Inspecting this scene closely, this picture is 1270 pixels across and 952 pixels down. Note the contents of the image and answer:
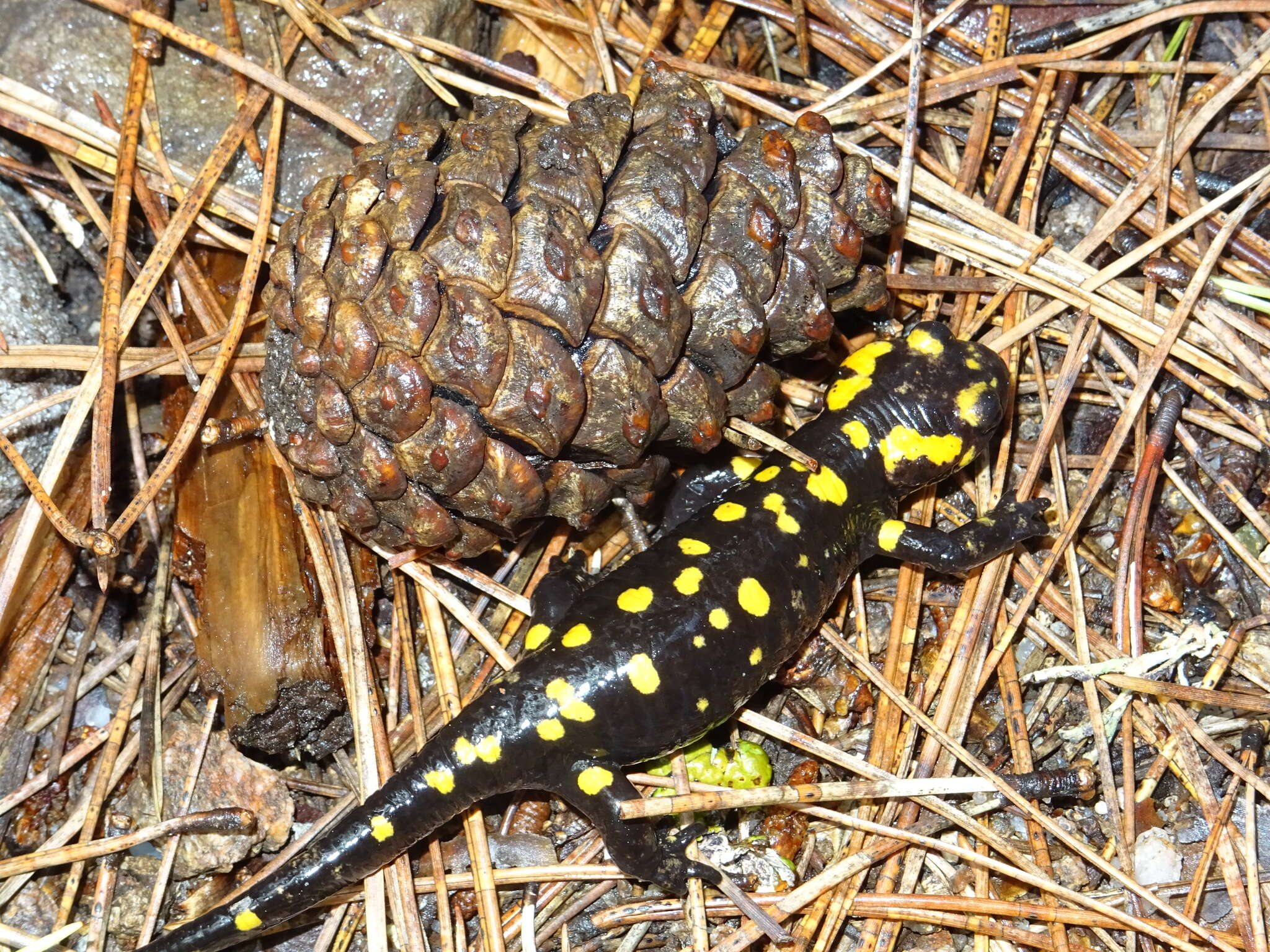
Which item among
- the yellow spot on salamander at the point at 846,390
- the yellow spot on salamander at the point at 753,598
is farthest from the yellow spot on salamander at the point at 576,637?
the yellow spot on salamander at the point at 846,390

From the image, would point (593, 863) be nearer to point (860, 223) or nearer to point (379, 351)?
point (379, 351)

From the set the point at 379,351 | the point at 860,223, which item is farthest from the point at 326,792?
the point at 860,223

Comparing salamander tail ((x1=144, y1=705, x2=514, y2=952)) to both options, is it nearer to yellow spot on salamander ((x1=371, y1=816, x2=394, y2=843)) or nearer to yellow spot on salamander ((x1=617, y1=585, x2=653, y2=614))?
yellow spot on salamander ((x1=371, y1=816, x2=394, y2=843))

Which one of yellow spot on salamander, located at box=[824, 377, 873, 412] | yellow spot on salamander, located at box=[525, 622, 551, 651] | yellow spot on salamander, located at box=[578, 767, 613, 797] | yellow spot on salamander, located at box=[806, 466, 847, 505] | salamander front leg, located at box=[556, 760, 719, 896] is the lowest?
salamander front leg, located at box=[556, 760, 719, 896]

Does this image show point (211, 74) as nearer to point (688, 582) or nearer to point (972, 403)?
point (688, 582)

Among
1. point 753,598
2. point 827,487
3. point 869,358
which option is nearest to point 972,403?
point 869,358

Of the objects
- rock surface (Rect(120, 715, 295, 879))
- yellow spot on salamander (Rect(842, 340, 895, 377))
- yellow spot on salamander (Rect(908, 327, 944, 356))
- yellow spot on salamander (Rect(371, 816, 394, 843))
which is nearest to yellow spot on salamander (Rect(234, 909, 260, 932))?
rock surface (Rect(120, 715, 295, 879))

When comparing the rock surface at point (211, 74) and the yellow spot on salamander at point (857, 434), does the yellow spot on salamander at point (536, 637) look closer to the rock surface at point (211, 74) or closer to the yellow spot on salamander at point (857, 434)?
the yellow spot on salamander at point (857, 434)
